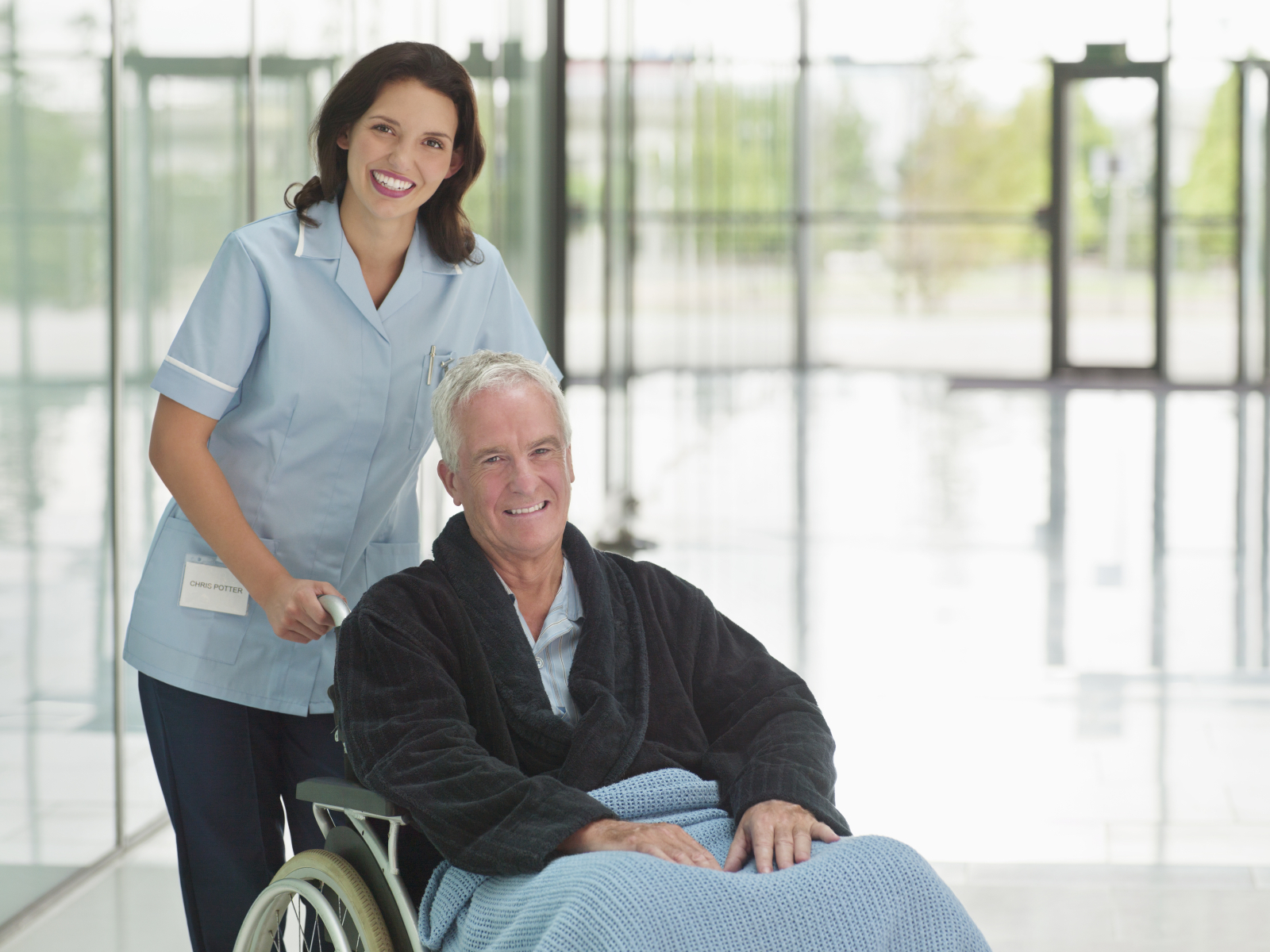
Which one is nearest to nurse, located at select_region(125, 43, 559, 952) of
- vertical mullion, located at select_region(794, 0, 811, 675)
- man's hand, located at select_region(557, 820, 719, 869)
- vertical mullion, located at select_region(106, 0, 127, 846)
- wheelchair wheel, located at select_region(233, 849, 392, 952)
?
wheelchair wheel, located at select_region(233, 849, 392, 952)

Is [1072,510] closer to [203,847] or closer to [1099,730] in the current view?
[1099,730]

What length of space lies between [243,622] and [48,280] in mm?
1002

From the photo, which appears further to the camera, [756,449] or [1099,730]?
[756,449]

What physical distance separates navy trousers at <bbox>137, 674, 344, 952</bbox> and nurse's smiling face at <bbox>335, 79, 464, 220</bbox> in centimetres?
76

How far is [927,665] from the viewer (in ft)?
14.9

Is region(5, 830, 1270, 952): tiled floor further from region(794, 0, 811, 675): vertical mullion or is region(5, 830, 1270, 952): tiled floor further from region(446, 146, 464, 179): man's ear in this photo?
region(794, 0, 811, 675): vertical mullion

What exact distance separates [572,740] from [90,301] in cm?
165

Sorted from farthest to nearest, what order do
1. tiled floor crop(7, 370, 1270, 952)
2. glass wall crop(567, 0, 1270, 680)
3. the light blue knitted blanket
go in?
glass wall crop(567, 0, 1270, 680)
tiled floor crop(7, 370, 1270, 952)
the light blue knitted blanket

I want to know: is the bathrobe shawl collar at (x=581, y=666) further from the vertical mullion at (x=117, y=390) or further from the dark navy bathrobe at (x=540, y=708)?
the vertical mullion at (x=117, y=390)

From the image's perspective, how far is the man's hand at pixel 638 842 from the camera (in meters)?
1.53

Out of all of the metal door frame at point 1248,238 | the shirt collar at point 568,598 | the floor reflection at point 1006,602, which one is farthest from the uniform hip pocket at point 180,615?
the metal door frame at point 1248,238

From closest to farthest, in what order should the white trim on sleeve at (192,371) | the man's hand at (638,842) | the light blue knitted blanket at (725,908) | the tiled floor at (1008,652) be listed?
the light blue knitted blanket at (725,908)
the man's hand at (638,842)
the white trim on sleeve at (192,371)
the tiled floor at (1008,652)

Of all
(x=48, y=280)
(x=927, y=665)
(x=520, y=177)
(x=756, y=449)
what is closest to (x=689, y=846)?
(x=48, y=280)

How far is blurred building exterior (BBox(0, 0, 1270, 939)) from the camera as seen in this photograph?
8.93ft
